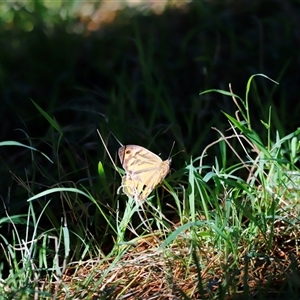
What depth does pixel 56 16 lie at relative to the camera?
3377 mm

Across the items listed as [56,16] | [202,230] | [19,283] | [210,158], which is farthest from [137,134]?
[56,16]

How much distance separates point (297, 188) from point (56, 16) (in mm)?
2046

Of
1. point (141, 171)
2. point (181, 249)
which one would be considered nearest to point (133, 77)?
point (141, 171)

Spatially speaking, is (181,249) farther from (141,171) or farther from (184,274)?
(141,171)

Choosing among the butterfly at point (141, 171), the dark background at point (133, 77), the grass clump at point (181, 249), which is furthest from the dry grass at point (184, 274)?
the dark background at point (133, 77)

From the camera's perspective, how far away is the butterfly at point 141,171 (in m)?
1.69

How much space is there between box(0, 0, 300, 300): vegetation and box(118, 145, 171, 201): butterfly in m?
0.05

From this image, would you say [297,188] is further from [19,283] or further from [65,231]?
[19,283]

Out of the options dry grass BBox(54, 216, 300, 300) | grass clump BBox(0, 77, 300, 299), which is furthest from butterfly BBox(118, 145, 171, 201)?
dry grass BBox(54, 216, 300, 300)

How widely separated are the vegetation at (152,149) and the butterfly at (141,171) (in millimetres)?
53

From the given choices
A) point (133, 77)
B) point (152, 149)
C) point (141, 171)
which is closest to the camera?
point (141, 171)

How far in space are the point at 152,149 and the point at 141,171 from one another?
0.51m

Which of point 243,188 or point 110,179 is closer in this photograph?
point 243,188

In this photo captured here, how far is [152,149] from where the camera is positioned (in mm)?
2229
